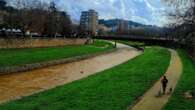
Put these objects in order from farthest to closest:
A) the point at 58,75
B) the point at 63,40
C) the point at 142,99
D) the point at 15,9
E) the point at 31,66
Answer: the point at 63,40
the point at 15,9
the point at 31,66
the point at 58,75
the point at 142,99

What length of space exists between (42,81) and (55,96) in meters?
11.8

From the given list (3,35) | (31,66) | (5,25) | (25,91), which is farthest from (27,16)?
(25,91)

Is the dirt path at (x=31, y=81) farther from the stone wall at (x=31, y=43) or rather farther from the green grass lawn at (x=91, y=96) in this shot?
the stone wall at (x=31, y=43)

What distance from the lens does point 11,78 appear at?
123 feet

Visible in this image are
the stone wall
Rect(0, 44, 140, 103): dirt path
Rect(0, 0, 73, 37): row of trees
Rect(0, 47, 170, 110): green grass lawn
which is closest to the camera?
Rect(0, 47, 170, 110): green grass lawn

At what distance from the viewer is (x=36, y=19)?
79.2 meters

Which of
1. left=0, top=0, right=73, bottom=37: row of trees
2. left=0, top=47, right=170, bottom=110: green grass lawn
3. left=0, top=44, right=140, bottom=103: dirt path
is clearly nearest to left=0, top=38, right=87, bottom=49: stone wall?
left=0, top=0, right=73, bottom=37: row of trees

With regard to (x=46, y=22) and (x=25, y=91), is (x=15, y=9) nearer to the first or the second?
(x=46, y=22)

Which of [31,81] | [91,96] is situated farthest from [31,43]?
[91,96]

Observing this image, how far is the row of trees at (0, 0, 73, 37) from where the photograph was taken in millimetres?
72625

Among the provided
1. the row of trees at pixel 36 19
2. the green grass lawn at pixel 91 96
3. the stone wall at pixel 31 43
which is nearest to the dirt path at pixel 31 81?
the green grass lawn at pixel 91 96

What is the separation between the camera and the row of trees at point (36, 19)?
7262 cm

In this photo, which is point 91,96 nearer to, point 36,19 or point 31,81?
point 31,81

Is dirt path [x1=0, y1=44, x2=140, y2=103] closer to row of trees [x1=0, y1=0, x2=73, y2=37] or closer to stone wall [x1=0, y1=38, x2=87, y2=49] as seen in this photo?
stone wall [x1=0, y1=38, x2=87, y2=49]
